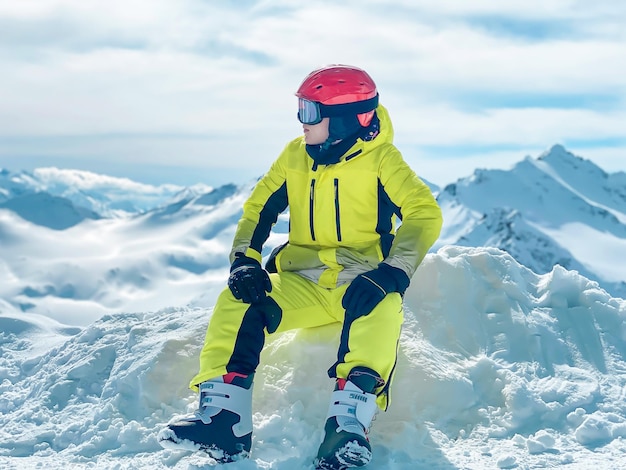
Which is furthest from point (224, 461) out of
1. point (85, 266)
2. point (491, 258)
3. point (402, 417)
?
point (85, 266)

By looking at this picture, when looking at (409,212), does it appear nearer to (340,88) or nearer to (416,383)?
(340,88)

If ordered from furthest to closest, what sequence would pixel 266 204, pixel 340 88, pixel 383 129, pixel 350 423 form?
1. pixel 266 204
2. pixel 383 129
3. pixel 340 88
4. pixel 350 423

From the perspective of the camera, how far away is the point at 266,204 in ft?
16.6

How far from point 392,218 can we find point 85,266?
186m

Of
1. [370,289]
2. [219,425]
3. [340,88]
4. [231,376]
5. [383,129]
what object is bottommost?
[219,425]

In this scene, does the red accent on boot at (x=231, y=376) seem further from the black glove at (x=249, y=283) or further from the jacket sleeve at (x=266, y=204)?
the jacket sleeve at (x=266, y=204)

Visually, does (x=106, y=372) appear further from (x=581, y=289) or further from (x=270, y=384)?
(x=581, y=289)

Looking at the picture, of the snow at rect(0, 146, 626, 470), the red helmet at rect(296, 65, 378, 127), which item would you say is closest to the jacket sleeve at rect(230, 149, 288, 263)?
the snow at rect(0, 146, 626, 470)

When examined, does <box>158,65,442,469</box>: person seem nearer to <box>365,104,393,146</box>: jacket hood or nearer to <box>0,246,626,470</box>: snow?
<box>365,104,393,146</box>: jacket hood

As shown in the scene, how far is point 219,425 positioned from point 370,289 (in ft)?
3.64

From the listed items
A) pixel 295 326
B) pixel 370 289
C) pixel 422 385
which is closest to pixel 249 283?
pixel 295 326

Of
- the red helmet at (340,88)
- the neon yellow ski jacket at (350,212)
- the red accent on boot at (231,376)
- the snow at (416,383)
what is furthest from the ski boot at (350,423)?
the red helmet at (340,88)

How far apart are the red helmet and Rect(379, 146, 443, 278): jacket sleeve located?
0.37 metres

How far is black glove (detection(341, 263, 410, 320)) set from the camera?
158 inches
